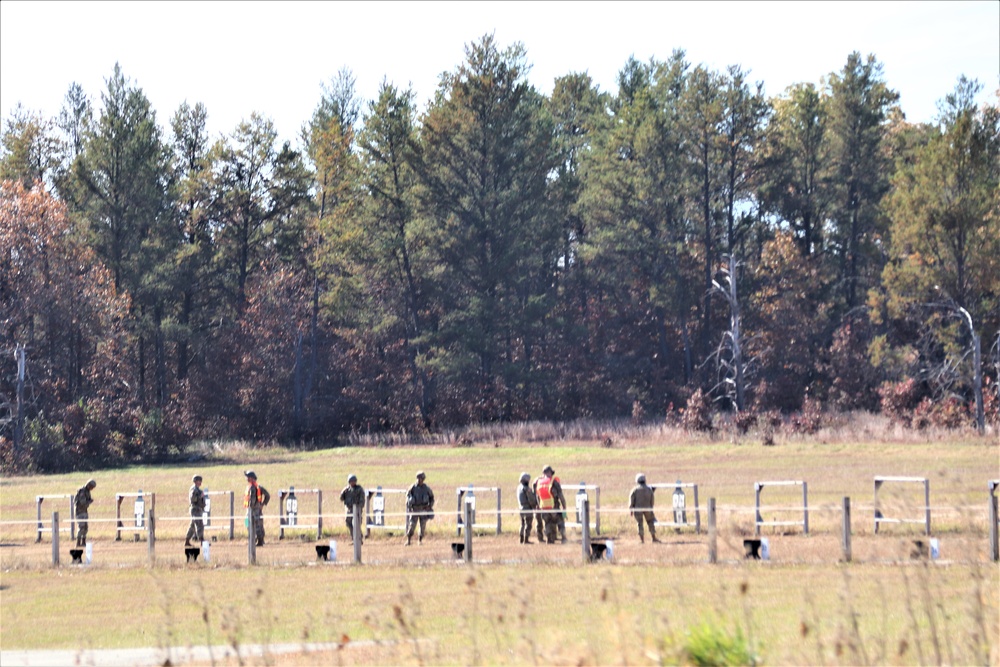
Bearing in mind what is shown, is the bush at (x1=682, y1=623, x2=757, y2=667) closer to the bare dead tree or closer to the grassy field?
the grassy field

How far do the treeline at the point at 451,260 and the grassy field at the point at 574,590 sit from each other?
26439 millimetres

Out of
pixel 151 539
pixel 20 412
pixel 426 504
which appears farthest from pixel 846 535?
pixel 20 412

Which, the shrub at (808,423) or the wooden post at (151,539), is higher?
the shrub at (808,423)

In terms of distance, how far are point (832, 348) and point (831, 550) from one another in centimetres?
4796

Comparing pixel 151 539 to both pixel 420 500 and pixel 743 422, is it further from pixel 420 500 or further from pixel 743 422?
pixel 743 422

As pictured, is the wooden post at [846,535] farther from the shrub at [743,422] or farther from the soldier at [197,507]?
the shrub at [743,422]

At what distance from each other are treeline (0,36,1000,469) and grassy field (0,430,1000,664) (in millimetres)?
26439

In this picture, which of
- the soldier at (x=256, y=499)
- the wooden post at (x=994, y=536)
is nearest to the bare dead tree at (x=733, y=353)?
the soldier at (x=256, y=499)

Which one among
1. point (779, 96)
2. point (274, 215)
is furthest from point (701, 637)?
point (779, 96)

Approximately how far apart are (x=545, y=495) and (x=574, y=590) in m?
8.71

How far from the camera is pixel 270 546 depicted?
26203mm

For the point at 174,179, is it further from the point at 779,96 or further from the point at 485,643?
the point at 485,643

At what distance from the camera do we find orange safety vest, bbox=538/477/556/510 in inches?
1014

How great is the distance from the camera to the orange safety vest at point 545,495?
1014 inches
